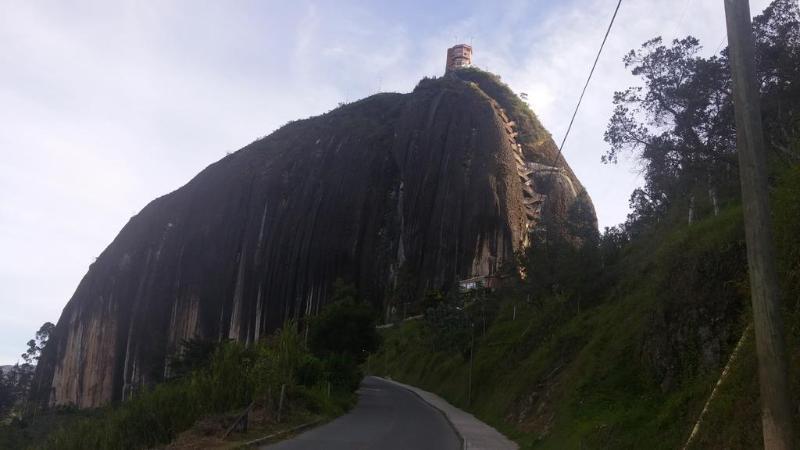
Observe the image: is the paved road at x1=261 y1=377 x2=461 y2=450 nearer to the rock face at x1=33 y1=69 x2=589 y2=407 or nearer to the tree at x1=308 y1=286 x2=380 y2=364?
the tree at x1=308 y1=286 x2=380 y2=364

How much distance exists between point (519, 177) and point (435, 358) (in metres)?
25.1

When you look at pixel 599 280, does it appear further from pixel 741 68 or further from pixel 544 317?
pixel 741 68

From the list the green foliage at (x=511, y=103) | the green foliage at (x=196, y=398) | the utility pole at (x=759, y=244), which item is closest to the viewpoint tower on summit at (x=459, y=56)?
the green foliage at (x=511, y=103)

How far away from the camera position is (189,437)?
554 inches

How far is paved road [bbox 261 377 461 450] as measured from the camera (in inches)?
587

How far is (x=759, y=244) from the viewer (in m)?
5.57

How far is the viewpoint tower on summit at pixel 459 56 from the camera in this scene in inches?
3477

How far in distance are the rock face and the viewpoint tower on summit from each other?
8.44m

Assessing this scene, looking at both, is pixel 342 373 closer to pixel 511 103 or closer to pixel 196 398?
pixel 196 398

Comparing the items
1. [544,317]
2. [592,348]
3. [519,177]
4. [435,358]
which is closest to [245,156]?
[519,177]

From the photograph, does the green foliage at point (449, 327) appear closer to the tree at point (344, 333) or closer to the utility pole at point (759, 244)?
the tree at point (344, 333)

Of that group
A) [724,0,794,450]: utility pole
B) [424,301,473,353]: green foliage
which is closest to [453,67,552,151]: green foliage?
[424,301,473,353]: green foliage

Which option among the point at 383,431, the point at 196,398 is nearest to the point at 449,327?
the point at 383,431

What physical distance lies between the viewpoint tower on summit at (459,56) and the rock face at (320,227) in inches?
332
